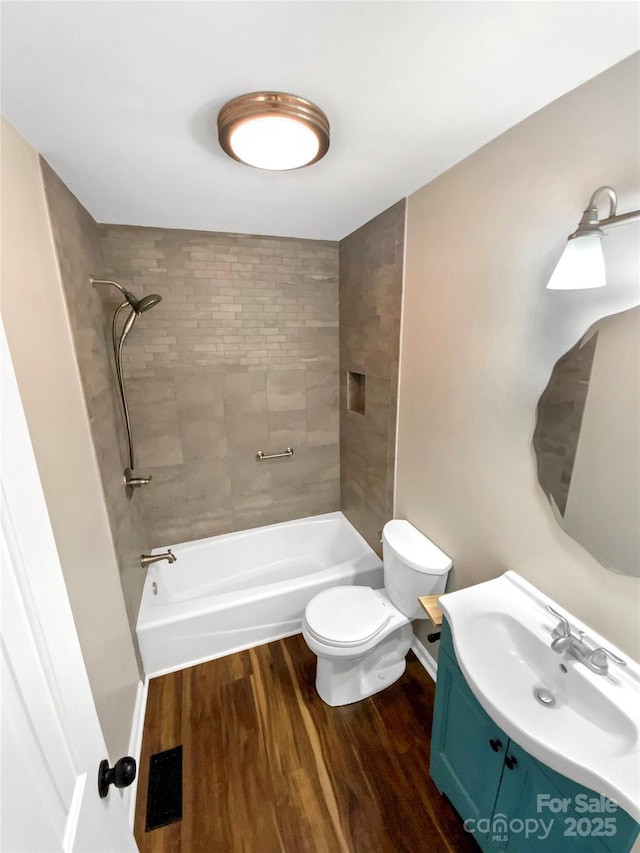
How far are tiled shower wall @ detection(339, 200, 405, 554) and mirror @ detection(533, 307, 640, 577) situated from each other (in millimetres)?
897

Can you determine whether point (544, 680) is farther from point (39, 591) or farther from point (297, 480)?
point (297, 480)

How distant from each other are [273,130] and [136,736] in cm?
243

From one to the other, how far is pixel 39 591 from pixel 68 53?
3.69ft

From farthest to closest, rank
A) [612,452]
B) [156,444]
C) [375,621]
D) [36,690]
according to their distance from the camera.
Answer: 1. [156,444]
2. [375,621]
3. [612,452]
4. [36,690]

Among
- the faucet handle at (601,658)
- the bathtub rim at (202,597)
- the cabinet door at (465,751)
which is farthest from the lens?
the bathtub rim at (202,597)

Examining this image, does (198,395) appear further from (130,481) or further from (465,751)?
(465,751)

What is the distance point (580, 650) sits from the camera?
0.98 meters

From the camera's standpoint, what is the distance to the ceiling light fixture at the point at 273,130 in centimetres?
92

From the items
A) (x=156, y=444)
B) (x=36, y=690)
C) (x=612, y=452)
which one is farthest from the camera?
(x=156, y=444)

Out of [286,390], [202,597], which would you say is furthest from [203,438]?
[202,597]

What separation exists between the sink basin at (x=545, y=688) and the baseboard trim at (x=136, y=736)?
4.56 ft

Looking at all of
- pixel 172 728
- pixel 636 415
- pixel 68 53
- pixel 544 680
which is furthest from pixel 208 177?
pixel 172 728

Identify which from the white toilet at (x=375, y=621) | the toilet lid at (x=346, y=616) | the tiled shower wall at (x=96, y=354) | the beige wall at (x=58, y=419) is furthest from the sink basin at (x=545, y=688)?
the tiled shower wall at (x=96, y=354)

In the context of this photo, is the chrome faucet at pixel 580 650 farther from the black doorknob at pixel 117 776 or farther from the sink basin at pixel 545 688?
the black doorknob at pixel 117 776
